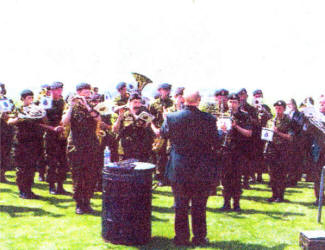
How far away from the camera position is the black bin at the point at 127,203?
6.54 metres

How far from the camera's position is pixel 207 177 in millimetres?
6594

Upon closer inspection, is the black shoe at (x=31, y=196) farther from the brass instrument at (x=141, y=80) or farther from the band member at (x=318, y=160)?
the band member at (x=318, y=160)

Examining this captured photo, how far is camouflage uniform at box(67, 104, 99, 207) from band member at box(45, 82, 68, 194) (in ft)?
7.20

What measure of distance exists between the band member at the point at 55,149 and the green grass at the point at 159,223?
0.37 metres

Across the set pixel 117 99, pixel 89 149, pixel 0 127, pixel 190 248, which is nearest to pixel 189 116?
pixel 190 248

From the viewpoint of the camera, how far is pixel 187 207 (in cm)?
Answer: 677

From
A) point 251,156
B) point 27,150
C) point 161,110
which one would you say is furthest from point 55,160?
point 251,156

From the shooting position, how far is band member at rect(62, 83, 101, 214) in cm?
820

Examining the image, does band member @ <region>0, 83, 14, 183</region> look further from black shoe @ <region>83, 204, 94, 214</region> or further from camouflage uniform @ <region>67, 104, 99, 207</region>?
camouflage uniform @ <region>67, 104, 99, 207</region>

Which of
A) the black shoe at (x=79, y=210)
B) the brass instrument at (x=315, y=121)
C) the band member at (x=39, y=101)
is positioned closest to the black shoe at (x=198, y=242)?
the black shoe at (x=79, y=210)

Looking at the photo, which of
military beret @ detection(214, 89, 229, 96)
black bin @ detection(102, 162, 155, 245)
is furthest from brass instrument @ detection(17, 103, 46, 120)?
military beret @ detection(214, 89, 229, 96)

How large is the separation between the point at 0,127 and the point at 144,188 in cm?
708

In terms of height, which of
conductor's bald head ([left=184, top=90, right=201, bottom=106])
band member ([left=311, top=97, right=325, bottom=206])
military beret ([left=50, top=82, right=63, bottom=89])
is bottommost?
band member ([left=311, top=97, right=325, bottom=206])

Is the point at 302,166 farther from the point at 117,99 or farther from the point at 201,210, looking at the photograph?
the point at 201,210
